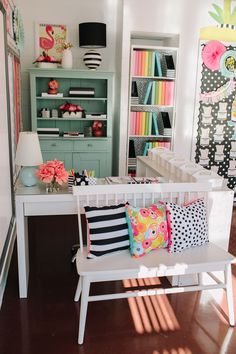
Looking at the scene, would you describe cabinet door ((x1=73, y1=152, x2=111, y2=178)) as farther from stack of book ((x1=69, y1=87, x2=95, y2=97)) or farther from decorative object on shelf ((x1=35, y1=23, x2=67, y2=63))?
decorative object on shelf ((x1=35, y1=23, x2=67, y2=63))

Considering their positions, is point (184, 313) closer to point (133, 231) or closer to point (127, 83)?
point (133, 231)

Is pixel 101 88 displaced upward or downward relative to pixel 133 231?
upward

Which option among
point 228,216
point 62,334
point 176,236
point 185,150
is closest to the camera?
point 62,334

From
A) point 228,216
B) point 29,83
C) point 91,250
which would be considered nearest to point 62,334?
point 91,250

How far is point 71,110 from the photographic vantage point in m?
4.43

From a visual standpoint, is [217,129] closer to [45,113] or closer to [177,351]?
[45,113]

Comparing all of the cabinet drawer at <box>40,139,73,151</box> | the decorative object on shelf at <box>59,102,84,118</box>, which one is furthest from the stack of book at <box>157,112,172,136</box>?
the cabinet drawer at <box>40,139,73,151</box>

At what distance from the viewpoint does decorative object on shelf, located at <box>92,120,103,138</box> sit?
4.55 metres

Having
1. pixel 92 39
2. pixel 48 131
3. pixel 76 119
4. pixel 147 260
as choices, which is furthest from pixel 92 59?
pixel 147 260

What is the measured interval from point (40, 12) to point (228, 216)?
3.52 metres

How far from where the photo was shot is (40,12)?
14.6ft

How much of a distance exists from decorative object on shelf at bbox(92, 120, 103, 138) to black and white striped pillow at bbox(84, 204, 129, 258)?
2.50m

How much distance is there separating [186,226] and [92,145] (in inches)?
98.1

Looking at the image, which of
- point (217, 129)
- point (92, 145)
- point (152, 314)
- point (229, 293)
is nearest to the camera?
point (229, 293)
